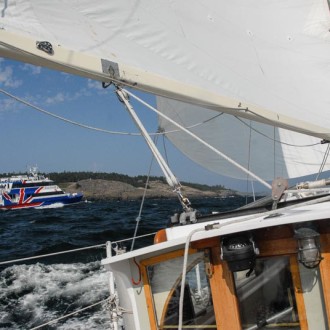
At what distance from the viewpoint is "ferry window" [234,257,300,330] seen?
8.69 ft

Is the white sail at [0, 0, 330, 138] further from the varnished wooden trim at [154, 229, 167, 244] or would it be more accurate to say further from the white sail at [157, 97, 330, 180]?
the white sail at [157, 97, 330, 180]

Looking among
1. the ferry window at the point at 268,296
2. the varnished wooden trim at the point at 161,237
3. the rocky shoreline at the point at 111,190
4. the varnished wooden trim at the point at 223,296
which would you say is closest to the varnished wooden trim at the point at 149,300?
the varnished wooden trim at the point at 161,237

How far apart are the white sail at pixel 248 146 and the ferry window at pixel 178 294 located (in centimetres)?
→ 333

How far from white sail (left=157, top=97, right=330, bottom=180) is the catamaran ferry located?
189ft

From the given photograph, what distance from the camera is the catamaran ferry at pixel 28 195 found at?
61.5 meters

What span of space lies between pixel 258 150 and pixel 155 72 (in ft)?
11.4

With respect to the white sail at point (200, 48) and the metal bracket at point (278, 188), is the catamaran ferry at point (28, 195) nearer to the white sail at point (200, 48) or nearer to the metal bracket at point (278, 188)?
the white sail at point (200, 48)

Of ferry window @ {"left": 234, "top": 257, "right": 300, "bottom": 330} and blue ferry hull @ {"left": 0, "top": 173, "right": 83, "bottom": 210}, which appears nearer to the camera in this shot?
ferry window @ {"left": 234, "top": 257, "right": 300, "bottom": 330}

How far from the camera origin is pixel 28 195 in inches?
2453

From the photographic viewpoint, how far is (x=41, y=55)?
2727mm

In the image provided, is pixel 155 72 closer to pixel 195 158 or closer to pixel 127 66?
pixel 127 66

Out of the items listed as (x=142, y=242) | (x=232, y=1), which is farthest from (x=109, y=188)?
(x=232, y=1)

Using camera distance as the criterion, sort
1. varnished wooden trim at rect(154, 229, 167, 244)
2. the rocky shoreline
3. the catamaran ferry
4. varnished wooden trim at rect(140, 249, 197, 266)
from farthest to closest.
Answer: the rocky shoreline
the catamaran ferry
varnished wooden trim at rect(154, 229, 167, 244)
varnished wooden trim at rect(140, 249, 197, 266)

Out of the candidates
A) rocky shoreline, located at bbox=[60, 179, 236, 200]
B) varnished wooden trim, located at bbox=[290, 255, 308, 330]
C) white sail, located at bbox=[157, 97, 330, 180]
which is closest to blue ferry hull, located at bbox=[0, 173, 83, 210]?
rocky shoreline, located at bbox=[60, 179, 236, 200]
